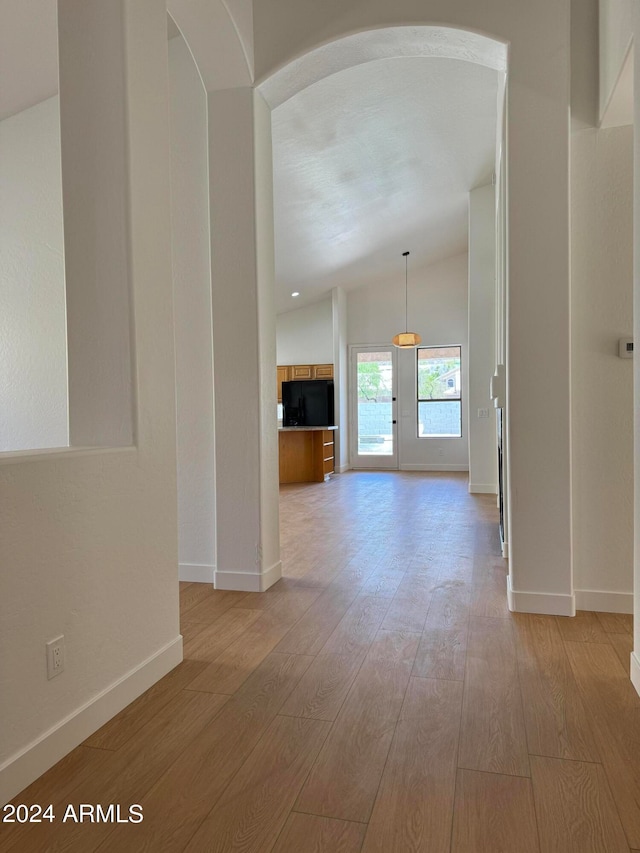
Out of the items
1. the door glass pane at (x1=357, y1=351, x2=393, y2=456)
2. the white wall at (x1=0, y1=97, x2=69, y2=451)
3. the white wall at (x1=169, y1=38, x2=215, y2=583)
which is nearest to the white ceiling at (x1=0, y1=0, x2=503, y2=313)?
the white wall at (x1=0, y1=97, x2=69, y2=451)

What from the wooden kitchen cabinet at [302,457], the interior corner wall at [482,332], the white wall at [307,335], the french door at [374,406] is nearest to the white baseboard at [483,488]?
the interior corner wall at [482,332]

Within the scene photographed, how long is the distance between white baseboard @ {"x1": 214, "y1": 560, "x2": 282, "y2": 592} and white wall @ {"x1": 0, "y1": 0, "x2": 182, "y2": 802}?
3.03 ft

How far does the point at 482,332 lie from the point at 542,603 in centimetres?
498

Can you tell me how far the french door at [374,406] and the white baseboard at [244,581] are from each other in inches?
285

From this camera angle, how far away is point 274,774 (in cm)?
158

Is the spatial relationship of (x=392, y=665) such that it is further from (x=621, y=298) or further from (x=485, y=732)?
(x=621, y=298)

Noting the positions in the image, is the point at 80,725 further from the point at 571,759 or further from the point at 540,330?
the point at 540,330

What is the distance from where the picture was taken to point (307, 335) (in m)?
10.4

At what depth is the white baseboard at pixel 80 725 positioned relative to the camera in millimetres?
1501

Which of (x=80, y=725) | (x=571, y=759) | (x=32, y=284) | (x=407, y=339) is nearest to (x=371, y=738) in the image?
(x=571, y=759)

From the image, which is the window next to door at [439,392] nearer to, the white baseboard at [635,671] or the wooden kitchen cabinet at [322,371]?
the wooden kitchen cabinet at [322,371]

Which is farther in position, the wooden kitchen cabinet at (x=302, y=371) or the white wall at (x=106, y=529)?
the wooden kitchen cabinet at (x=302, y=371)

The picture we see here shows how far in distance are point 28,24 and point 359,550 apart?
3.71m

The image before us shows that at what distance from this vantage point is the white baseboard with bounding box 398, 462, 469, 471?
10.1 metres
